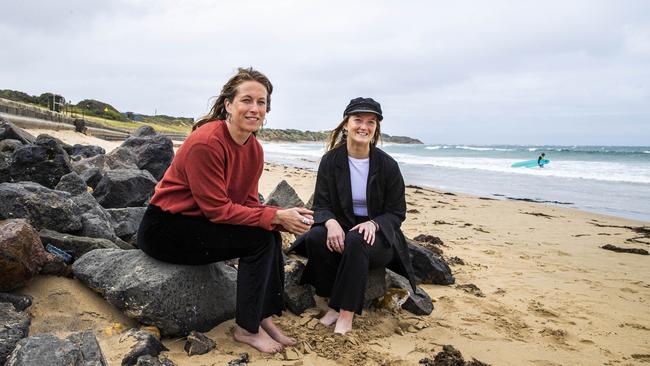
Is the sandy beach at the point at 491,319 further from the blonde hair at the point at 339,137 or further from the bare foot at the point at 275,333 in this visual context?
the blonde hair at the point at 339,137

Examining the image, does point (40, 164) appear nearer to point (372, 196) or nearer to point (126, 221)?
point (126, 221)

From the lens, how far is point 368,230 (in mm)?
3600

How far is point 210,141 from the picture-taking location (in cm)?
301

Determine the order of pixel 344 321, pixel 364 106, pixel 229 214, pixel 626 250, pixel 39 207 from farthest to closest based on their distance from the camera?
pixel 626 250
pixel 364 106
pixel 39 207
pixel 344 321
pixel 229 214

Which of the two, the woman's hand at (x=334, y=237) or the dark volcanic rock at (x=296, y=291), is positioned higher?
the woman's hand at (x=334, y=237)

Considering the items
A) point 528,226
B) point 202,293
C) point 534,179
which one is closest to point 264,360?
point 202,293

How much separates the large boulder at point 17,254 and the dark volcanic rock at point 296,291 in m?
1.86

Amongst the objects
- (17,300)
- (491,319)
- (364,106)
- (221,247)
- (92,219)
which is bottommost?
(491,319)

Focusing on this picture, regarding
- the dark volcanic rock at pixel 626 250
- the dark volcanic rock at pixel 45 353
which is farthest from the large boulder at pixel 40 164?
the dark volcanic rock at pixel 626 250

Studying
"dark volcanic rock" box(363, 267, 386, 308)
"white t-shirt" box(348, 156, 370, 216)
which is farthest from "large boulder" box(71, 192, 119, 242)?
"dark volcanic rock" box(363, 267, 386, 308)

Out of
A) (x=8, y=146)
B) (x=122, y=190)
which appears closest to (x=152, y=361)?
(x=122, y=190)

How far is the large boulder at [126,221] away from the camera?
4590 millimetres

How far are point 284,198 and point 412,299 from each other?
7.26ft

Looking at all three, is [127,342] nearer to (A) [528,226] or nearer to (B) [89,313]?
(B) [89,313]
